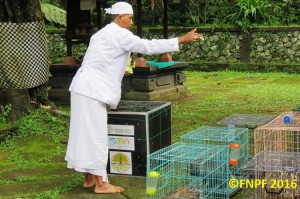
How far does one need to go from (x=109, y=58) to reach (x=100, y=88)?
29cm

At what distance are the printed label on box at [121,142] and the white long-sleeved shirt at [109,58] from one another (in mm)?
566

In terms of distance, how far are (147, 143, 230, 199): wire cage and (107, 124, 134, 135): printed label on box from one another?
2.17ft

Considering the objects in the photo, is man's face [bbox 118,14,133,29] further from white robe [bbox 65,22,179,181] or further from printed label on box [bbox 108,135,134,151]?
printed label on box [bbox 108,135,134,151]

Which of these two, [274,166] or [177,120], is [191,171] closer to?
[274,166]

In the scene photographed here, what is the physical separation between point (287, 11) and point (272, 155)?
536 inches

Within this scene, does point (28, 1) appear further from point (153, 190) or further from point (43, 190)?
point (153, 190)

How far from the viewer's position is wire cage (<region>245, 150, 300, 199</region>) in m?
4.82

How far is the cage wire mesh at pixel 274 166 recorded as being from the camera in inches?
190

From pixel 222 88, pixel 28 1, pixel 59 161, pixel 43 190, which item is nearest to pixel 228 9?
pixel 222 88

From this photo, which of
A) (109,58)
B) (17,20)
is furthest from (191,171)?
(17,20)

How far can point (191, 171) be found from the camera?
Answer: 514 cm

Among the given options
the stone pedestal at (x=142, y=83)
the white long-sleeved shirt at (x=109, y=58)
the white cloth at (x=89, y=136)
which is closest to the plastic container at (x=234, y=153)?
the white long-sleeved shirt at (x=109, y=58)

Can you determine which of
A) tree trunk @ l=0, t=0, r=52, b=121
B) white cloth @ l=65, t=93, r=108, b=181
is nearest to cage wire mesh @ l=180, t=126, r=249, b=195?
white cloth @ l=65, t=93, r=108, b=181

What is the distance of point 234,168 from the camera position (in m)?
5.49
